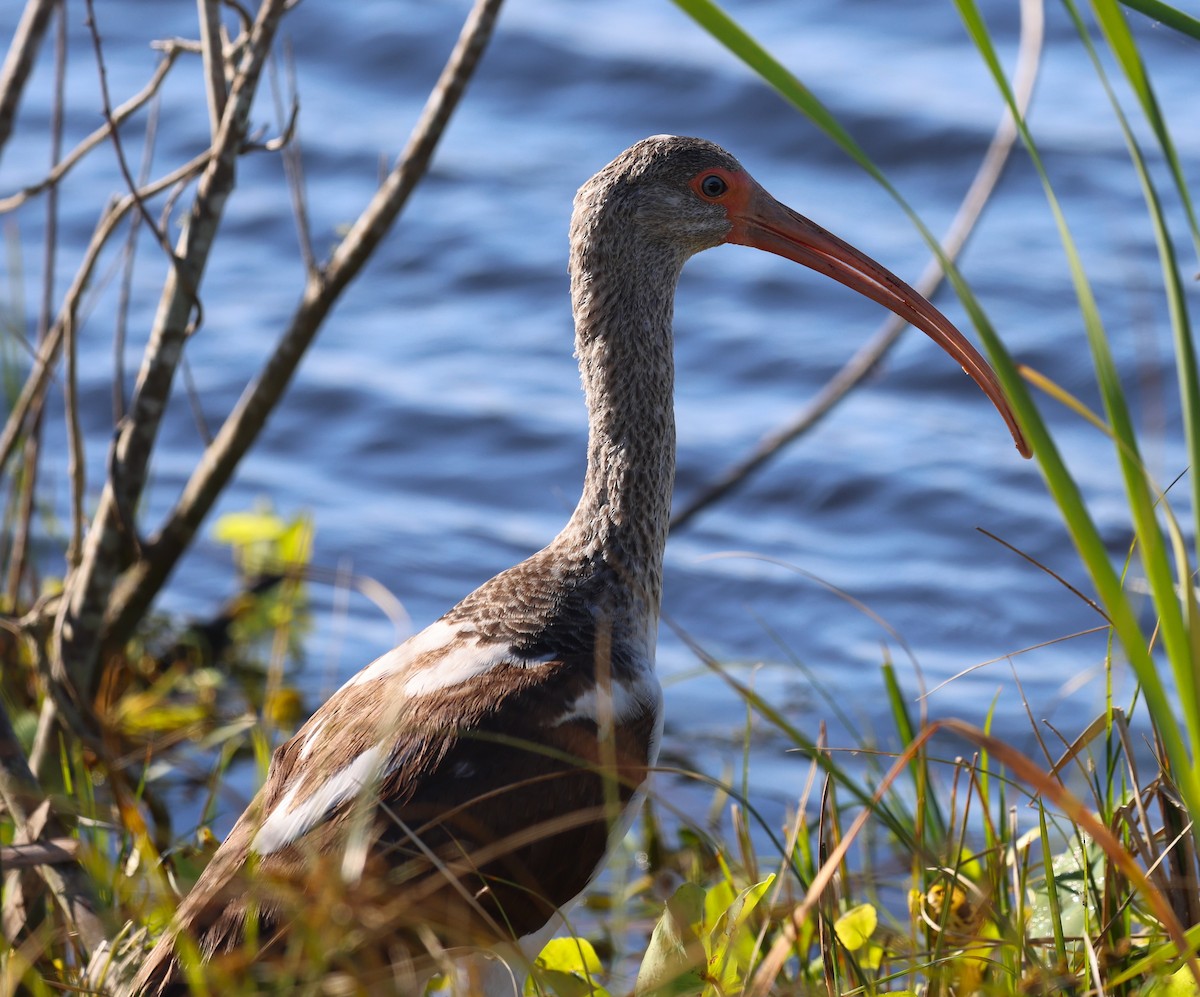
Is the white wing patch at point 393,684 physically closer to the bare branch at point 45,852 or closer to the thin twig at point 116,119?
the bare branch at point 45,852

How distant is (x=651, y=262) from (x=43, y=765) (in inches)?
83.5

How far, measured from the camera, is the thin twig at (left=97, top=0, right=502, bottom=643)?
4.39 metres

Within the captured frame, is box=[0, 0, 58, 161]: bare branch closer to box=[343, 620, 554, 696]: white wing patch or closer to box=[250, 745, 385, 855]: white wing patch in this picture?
box=[343, 620, 554, 696]: white wing patch

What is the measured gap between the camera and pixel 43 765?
439 cm

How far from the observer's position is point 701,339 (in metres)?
7.99

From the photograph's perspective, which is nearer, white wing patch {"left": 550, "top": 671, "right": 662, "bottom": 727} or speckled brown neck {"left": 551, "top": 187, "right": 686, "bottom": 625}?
white wing patch {"left": 550, "top": 671, "right": 662, "bottom": 727}

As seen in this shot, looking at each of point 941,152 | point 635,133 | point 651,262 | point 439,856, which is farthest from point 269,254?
point 439,856

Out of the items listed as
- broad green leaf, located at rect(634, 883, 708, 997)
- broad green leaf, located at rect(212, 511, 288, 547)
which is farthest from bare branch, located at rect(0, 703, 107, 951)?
broad green leaf, located at rect(212, 511, 288, 547)

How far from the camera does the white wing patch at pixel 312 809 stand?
9.68 ft

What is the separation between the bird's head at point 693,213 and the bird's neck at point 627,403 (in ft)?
0.19

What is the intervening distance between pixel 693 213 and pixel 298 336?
1372 millimetres

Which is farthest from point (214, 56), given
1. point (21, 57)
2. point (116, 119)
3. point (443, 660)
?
point (443, 660)

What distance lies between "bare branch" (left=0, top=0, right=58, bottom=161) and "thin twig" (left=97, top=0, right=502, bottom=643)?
951mm

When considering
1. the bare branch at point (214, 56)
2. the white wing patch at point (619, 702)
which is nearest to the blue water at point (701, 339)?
the bare branch at point (214, 56)
